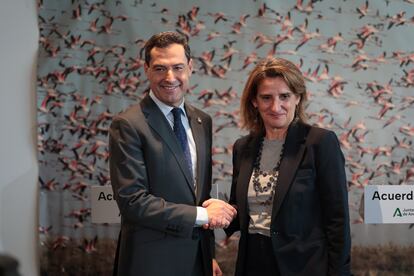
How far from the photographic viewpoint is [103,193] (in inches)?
120

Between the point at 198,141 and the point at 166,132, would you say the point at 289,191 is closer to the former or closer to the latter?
the point at 198,141

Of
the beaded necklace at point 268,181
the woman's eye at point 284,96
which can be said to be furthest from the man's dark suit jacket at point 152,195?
the woman's eye at point 284,96

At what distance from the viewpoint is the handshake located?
1888 millimetres

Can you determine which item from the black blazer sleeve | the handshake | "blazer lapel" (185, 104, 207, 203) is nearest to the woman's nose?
the black blazer sleeve

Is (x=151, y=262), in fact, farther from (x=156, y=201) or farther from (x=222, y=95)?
(x=222, y=95)

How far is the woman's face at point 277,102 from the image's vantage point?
77.5 inches

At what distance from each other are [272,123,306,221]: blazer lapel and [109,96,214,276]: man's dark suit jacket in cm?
34

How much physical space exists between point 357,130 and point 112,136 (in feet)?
6.21

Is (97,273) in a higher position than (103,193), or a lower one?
lower

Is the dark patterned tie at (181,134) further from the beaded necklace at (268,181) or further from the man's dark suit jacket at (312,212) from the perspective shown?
the man's dark suit jacket at (312,212)

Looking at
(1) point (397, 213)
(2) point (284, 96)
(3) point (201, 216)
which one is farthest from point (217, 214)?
(1) point (397, 213)

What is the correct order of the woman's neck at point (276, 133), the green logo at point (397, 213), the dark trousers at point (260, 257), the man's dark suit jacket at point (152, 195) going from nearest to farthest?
the man's dark suit jacket at point (152, 195), the dark trousers at point (260, 257), the woman's neck at point (276, 133), the green logo at point (397, 213)

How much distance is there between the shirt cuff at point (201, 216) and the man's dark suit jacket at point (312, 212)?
0.27m

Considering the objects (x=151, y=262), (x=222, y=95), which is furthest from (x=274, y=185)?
(x=222, y=95)
